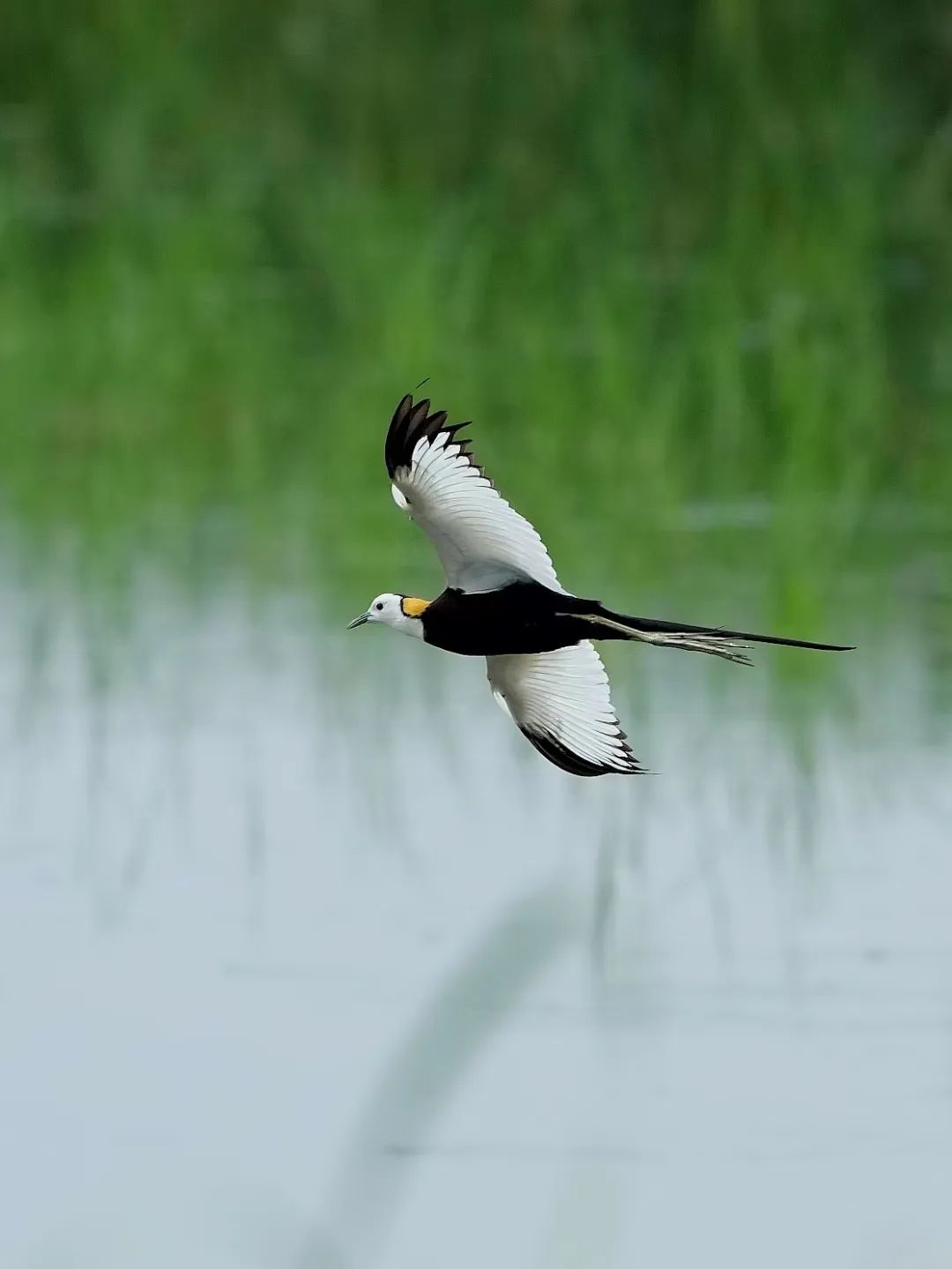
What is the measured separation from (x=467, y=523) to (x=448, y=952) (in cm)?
309

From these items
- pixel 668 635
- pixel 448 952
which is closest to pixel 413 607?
pixel 668 635

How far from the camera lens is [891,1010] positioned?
6.44 meters

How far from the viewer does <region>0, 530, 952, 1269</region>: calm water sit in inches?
229

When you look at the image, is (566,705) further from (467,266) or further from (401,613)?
(467,266)

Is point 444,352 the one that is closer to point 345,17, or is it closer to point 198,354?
point 198,354

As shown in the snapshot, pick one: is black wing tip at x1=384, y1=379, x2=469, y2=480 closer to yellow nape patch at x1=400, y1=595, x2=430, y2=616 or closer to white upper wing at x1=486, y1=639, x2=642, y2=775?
yellow nape patch at x1=400, y1=595, x2=430, y2=616

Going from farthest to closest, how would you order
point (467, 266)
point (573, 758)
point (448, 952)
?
point (467, 266)
point (448, 952)
point (573, 758)

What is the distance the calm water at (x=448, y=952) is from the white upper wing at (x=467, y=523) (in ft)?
2.71

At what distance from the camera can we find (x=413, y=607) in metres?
3.80

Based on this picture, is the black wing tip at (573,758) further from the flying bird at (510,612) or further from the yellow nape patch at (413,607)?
the yellow nape patch at (413,607)

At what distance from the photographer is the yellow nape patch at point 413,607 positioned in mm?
3764

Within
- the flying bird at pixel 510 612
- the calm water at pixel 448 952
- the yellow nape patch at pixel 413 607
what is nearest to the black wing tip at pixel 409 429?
the flying bird at pixel 510 612

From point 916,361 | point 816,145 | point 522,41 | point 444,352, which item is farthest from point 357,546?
point 522,41

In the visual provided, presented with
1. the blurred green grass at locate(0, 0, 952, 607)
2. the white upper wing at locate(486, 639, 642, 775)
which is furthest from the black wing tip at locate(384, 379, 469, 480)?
the blurred green grass at locate(0, 0, 952, 607)
